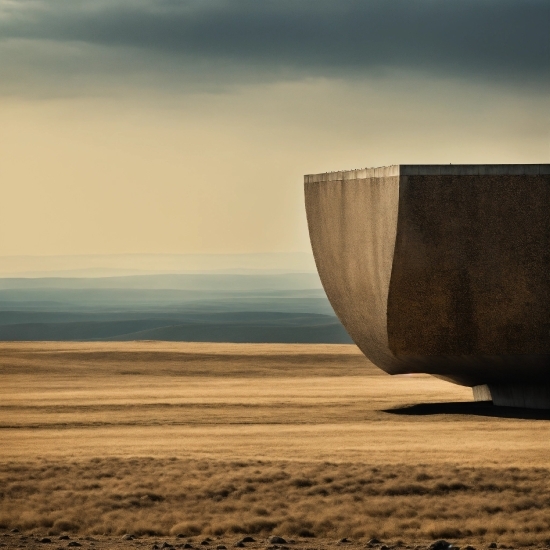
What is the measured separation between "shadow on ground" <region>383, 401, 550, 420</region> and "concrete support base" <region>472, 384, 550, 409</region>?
170 mm

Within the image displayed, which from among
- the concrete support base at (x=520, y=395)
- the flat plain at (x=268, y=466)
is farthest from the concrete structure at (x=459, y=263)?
the flat plain at (x=268, y=466)

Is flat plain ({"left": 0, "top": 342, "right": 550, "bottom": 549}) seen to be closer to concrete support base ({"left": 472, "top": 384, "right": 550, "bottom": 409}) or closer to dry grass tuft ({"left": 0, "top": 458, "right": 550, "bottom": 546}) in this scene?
dry grass tuft ({"left": 0, "top": 458, "right": 550, "bottom": 546})

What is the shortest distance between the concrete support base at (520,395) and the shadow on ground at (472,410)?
17cm

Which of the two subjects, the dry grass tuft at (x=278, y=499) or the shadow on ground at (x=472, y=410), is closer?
the dry grass tuft at (x=278, y=499)

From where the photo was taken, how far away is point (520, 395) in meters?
21.4

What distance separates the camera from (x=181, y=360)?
32312 millimetres

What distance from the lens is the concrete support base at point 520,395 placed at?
21031mm

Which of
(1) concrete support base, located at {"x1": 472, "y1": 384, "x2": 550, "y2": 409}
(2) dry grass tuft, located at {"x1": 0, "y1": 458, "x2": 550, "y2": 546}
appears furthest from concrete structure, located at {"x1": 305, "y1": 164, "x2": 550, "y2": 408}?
(2) dry grass tuft, located at {"x1": 0, "y1": 458, "x2": 550, "y2": 546}

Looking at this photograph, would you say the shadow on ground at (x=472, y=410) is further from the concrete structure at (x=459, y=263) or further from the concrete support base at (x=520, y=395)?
the concrete structure at (x=459, y=263)

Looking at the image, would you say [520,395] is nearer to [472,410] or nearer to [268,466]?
[472,410]

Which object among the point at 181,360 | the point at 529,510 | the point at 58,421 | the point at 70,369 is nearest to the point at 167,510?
the point at 529,510

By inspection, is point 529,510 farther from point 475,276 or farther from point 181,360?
point 181,360

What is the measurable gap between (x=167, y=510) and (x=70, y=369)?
58.1 feet

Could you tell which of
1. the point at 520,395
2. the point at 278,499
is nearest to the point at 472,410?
the point at 520,395
